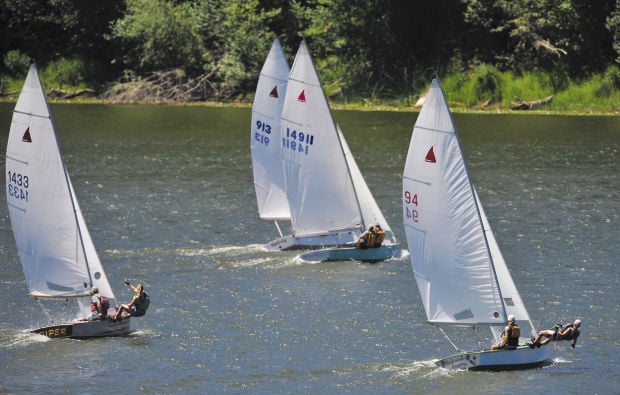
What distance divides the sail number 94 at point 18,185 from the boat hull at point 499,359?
56.9 feet

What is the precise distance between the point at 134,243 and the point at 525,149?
39.9 metres

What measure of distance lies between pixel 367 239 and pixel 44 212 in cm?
1725

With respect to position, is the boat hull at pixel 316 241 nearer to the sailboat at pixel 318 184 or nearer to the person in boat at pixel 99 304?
the sailboat at pixel 318 184

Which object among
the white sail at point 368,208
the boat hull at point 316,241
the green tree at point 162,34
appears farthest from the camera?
the green tree at point 162,34

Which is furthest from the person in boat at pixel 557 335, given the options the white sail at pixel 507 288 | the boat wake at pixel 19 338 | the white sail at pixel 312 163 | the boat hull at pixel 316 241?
the boat hull at pixel 316 241

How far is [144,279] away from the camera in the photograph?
59.7 metres

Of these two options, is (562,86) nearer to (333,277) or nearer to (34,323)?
(333,277)

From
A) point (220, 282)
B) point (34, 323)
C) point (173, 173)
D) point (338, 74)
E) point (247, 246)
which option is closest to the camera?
point (34, 323)

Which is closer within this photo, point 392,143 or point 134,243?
point 134,243

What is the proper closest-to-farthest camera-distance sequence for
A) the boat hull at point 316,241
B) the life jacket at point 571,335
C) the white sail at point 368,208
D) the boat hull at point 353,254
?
the life jacket at point 571,335, the boat hull at point 353,254, the white sail at point 368,208, the boat hull at point 316,241

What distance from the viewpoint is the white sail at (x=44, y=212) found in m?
49.6

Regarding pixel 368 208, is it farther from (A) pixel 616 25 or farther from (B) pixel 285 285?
(A) pixel 616 25

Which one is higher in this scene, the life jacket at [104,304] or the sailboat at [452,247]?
the sailboat at [452,247]

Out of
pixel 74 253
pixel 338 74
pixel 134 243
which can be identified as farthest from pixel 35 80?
pixel 338 74
